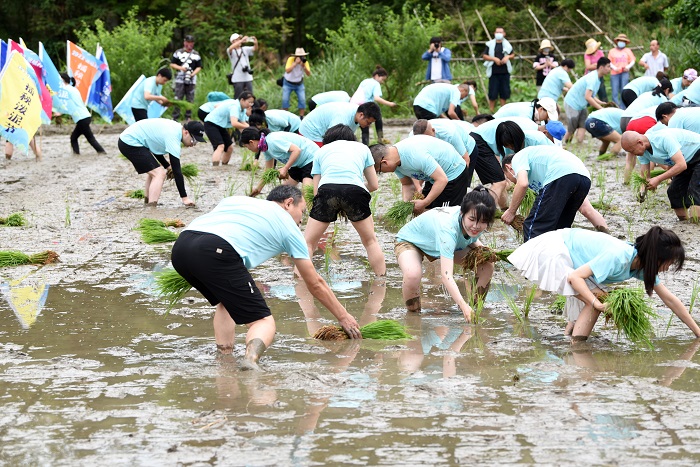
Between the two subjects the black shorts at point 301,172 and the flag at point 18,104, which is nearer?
the black shorts at point 301,172

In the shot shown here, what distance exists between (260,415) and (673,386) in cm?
222

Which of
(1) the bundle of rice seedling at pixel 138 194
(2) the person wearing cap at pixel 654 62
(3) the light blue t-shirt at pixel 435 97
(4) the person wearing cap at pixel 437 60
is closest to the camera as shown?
(1) the bundle of rice seedling at pixel 138 194

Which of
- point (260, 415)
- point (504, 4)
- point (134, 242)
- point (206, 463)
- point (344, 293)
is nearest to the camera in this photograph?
point (206, 463)

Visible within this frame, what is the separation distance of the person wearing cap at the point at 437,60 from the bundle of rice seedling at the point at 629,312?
43.3 ft

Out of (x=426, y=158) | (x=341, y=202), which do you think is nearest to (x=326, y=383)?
(x=341, y=202)

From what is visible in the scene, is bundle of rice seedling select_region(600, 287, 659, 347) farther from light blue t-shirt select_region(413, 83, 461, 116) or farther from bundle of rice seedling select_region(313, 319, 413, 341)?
light blue t-shirt select_region(413, 83, 461, 116)

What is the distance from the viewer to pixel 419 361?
598 cm

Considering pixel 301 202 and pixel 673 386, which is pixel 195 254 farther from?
pixel 673 386

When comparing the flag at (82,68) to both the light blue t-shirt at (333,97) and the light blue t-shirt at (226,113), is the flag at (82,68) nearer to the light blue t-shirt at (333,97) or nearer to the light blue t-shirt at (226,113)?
the light blue t-shirt at (226,113)

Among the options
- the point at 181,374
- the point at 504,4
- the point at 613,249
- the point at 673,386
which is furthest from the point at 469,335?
the point at 504,4

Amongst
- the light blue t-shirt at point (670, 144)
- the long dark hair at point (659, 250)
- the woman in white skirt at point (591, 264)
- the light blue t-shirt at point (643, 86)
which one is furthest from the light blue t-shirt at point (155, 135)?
the light blue t-shirt at point (643, 86)

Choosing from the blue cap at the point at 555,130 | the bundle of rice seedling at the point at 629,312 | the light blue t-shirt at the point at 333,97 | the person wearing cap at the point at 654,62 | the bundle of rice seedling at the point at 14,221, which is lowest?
the bundle of rice seedling at the point at 14,221

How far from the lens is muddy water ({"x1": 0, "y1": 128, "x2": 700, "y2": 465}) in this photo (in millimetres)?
4414

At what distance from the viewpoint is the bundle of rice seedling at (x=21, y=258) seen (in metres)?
8.92
